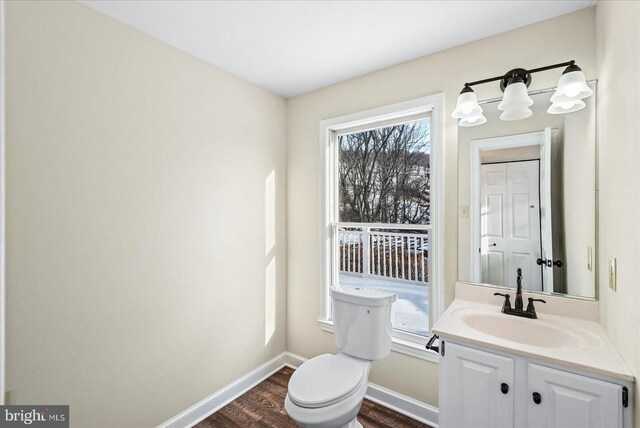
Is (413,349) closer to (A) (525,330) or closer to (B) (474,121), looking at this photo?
(A) (525,330)

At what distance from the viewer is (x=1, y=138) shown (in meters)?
0.86

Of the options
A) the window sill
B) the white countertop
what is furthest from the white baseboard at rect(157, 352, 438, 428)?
the white countertop

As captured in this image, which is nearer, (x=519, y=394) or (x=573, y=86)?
(x=519, y=394)

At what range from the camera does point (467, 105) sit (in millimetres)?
1774

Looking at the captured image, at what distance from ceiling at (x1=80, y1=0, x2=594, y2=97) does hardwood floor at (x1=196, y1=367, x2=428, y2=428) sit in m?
2.42

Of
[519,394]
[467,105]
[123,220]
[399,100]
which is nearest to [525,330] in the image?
[519,394]

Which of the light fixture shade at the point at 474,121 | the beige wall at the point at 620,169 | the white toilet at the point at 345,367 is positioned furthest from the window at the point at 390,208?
the beige wall at the point at 620,169

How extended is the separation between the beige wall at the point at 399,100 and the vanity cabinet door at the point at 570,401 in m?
0.79

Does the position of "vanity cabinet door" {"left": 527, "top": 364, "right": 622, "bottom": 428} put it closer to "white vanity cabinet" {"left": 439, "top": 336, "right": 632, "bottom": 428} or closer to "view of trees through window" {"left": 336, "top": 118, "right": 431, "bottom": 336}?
"white vanity cabinet" {"left": 439, "top": 336, "right": 632, "bottom": 428}

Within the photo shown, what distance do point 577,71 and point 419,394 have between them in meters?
2.08

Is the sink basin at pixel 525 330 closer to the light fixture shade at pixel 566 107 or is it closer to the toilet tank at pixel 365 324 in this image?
the toilet tank at pixel 365 324

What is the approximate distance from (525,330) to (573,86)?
122 centimetres

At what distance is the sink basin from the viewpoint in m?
1.47

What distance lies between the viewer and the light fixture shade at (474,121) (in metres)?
1.82
